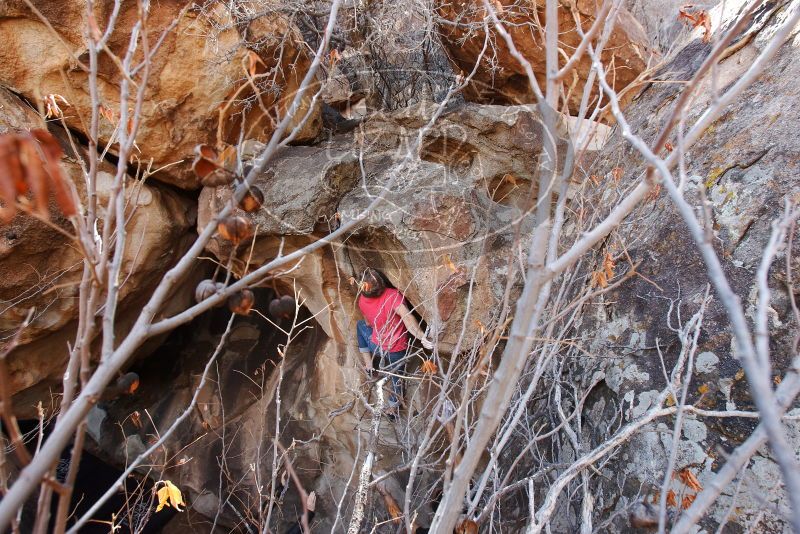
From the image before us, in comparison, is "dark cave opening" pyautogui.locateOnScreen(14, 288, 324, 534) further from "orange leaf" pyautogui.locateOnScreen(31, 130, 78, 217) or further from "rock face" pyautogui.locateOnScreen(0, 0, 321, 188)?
"orange leaf" pyautogui.locateOnScreen(31, 130, 78, 217)

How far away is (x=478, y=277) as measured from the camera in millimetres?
3213

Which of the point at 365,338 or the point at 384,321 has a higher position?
the point at 384,321

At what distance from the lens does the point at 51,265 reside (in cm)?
357

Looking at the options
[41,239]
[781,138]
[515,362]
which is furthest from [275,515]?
[781,138]

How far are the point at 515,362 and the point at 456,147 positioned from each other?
287 cm

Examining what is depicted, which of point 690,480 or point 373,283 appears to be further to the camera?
point 373,283

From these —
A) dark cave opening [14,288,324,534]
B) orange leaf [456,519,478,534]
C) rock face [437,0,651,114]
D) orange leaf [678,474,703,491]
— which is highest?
rock face [437,0,651,114]

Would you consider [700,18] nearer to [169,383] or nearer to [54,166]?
[54,166]

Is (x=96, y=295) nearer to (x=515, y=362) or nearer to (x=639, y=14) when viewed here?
(x=515, y=362)

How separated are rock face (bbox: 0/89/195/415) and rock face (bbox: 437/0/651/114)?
2560 mm

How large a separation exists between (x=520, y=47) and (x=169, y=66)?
2.51 meters

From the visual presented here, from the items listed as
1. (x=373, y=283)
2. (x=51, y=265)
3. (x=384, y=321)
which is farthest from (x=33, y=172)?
(x=51, y=265)

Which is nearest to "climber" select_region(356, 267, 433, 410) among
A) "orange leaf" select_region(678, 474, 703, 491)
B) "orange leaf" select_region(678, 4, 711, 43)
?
"orange leaf" select_region(678, 474, 703, 491)

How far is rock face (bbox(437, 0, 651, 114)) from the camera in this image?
12.1 ft
